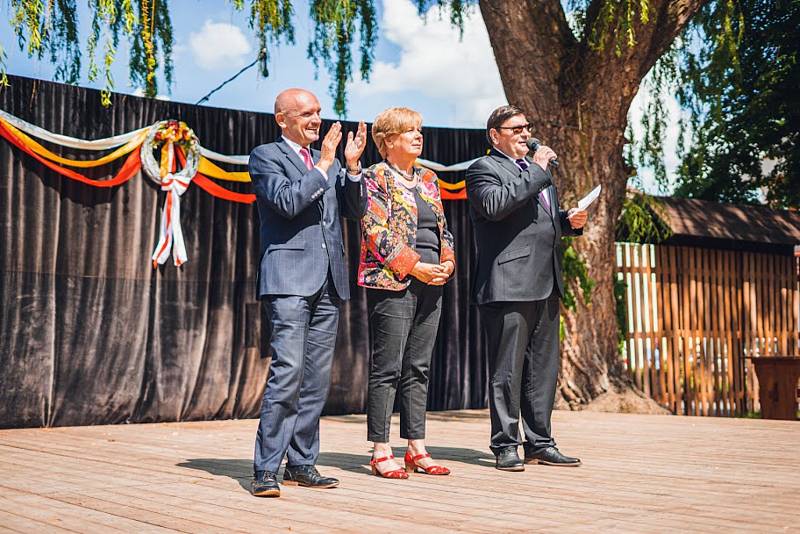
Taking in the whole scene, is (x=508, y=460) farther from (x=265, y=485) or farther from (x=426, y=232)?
(x=265, y=485)

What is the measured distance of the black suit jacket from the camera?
4.02 m

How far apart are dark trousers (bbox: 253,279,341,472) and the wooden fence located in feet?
19.3

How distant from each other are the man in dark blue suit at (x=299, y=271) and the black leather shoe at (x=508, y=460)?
2.64 ft

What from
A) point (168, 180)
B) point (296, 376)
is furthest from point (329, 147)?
point (168, 180)

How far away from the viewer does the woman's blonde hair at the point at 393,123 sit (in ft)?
12.4

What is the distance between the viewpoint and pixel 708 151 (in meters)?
13.5

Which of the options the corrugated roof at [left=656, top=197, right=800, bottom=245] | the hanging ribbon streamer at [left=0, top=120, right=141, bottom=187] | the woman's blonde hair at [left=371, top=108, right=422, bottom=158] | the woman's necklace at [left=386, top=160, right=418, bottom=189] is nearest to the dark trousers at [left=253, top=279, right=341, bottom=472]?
the woman's necklace at [left=386, top=160, right=418, bottom=189]

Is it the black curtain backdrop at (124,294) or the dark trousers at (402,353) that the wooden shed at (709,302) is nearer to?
the black curtain backdrop at (124,294)

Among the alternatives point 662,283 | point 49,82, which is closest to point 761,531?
point 49,82

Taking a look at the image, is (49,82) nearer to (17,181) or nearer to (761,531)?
(17,181)

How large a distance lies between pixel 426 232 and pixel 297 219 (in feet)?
1.89

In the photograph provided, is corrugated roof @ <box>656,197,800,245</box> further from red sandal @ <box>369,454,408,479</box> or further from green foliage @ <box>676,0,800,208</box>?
red sandal @ <box>369,454,408,479</box>

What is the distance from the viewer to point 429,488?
11.3 feet

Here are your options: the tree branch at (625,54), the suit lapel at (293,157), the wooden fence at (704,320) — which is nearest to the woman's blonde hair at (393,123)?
the suit lapel at (293,157)
